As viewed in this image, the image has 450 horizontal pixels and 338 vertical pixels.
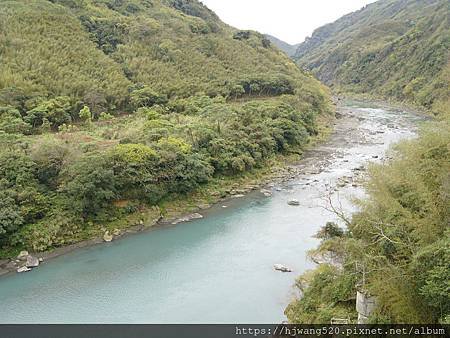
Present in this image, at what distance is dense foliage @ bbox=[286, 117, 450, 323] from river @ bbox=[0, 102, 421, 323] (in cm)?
277

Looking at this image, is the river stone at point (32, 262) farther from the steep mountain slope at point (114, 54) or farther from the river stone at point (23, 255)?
the steep mountain slope at point (114, 54)

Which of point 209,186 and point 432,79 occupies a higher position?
point 432,79

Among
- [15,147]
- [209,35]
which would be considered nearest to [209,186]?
[15,147]

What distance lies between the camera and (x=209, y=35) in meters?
64.6

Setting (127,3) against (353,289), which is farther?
(127,3)

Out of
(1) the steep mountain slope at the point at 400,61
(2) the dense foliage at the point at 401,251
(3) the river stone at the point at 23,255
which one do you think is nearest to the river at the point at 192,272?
(3) the river stone at the point at 23,255

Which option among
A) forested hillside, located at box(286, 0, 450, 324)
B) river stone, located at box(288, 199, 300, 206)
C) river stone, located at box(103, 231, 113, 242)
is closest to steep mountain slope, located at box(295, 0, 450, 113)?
river stone, located at box(288, 199, 300, 206)

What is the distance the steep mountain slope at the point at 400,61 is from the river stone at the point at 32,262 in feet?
134

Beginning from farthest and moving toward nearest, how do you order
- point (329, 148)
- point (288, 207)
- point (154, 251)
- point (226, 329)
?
point (329, 148) < point (288, 207) < point (154, 251) < point (226, 329)

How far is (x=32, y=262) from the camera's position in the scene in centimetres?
2145

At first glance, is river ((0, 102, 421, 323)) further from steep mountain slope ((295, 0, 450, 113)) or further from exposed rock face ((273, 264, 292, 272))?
steep mountain slope ((295, 0, 450, 113))

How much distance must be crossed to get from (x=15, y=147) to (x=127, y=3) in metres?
43.9

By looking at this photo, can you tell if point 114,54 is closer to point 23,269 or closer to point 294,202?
point 294,202

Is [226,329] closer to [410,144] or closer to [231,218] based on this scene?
[410,144]
